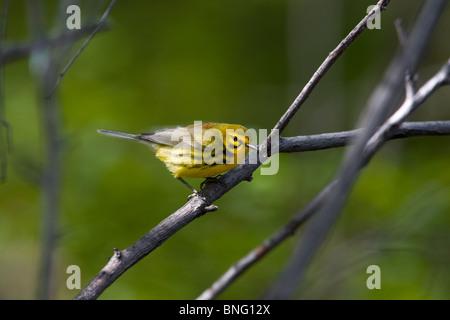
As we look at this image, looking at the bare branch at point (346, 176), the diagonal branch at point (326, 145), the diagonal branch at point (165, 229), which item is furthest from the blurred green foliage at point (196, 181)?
the bare branch at point (346, 176)

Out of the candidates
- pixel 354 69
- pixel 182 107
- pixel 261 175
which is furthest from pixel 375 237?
pixel 354 69

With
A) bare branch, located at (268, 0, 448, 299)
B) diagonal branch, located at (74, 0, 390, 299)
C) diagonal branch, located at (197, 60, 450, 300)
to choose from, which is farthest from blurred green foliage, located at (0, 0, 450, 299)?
bare branch, located at (268, 0, 448, 299)

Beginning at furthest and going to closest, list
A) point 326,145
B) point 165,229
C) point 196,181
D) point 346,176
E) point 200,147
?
point 196,181
point 200,147
point 326,145
point 165,229
point 346,176

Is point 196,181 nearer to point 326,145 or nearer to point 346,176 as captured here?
point 326,145

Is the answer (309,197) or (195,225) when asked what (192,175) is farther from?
(309,197)

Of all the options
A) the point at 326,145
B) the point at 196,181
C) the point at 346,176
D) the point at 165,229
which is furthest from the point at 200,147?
the point at 346,176

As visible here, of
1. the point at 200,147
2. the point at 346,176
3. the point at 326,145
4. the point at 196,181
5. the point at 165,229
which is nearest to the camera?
Answer: the point at 346,176
